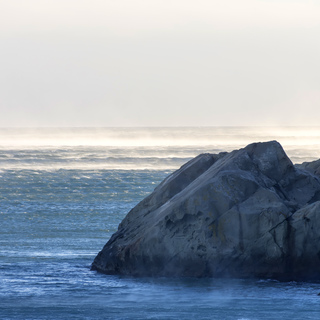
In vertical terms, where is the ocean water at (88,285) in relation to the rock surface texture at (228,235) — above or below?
below

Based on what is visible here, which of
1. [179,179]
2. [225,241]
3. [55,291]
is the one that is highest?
[179,179]

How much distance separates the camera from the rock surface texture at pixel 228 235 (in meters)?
14.2

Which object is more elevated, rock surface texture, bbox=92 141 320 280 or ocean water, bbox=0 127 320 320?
rock surface texture, bbox=92 141 320 280

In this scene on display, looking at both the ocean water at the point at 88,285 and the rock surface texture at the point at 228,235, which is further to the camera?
the rock surface texture at the point at 228,235

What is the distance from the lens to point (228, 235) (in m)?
14.3

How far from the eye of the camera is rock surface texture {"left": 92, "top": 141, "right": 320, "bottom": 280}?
14.2 metres

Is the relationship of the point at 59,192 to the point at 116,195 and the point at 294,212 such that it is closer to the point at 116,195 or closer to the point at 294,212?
the point at 116,195

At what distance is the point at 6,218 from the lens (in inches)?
981

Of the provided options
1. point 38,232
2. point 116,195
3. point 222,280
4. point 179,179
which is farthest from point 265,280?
point 116,195

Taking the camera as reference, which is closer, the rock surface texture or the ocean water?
the ocean water

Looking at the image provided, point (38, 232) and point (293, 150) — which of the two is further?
point (293, 150)

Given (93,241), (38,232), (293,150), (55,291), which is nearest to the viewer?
(55,291)

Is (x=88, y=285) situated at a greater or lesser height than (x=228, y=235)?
lesser

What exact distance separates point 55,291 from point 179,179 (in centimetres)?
410
